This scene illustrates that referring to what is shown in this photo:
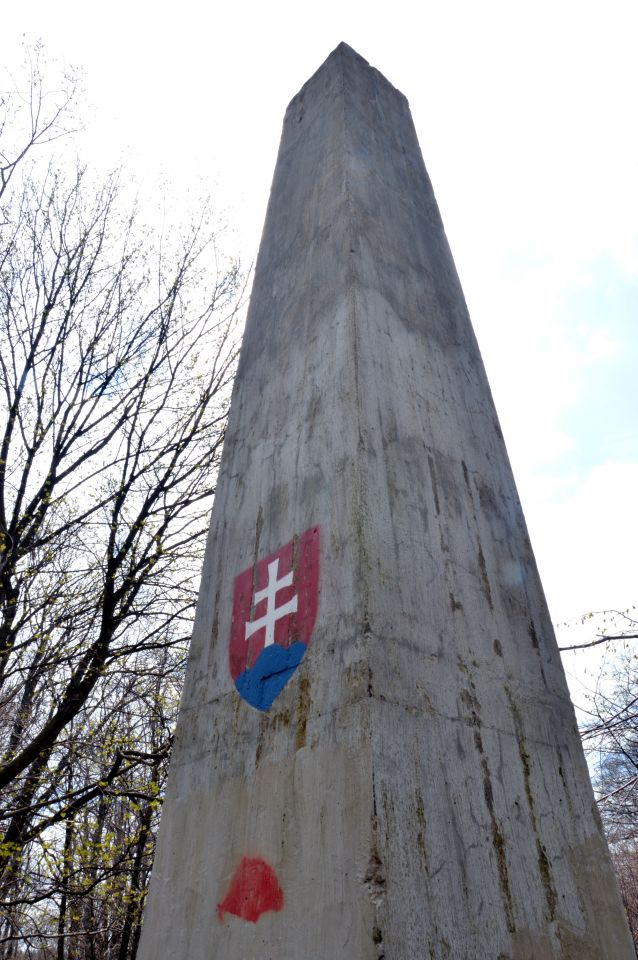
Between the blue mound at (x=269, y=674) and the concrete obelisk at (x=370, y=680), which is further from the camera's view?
the blue mound at (x=269, y=674)

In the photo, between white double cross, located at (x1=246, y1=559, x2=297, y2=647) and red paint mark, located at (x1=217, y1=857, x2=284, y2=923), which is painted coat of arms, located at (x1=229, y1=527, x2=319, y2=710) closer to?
white double cross, located at (x1=246, y1=559, x2=297, y2=647)

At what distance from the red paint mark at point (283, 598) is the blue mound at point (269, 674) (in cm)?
3

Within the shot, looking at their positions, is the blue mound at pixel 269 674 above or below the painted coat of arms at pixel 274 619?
below

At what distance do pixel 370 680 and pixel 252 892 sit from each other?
2.73 feet

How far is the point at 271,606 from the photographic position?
2.89 meters

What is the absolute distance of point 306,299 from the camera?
12.7ft

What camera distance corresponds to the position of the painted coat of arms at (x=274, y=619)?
2631 millimetres

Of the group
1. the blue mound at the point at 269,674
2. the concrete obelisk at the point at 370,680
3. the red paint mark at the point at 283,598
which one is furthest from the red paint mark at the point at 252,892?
the red paint mark at the point at 283,598

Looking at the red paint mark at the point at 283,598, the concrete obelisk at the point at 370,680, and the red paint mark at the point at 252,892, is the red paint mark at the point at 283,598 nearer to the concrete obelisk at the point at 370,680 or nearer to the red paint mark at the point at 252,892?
the concrete obelisk at the point at 370,680

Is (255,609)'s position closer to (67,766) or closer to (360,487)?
(360,487)

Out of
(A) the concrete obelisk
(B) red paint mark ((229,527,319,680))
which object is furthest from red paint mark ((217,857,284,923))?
(B) red paint mark ((229,527,319,680))

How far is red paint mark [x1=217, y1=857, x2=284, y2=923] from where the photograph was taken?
2143mm

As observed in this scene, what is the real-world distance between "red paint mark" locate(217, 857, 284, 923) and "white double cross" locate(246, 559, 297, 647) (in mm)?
833

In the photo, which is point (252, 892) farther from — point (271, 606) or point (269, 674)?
point (271, 606)
